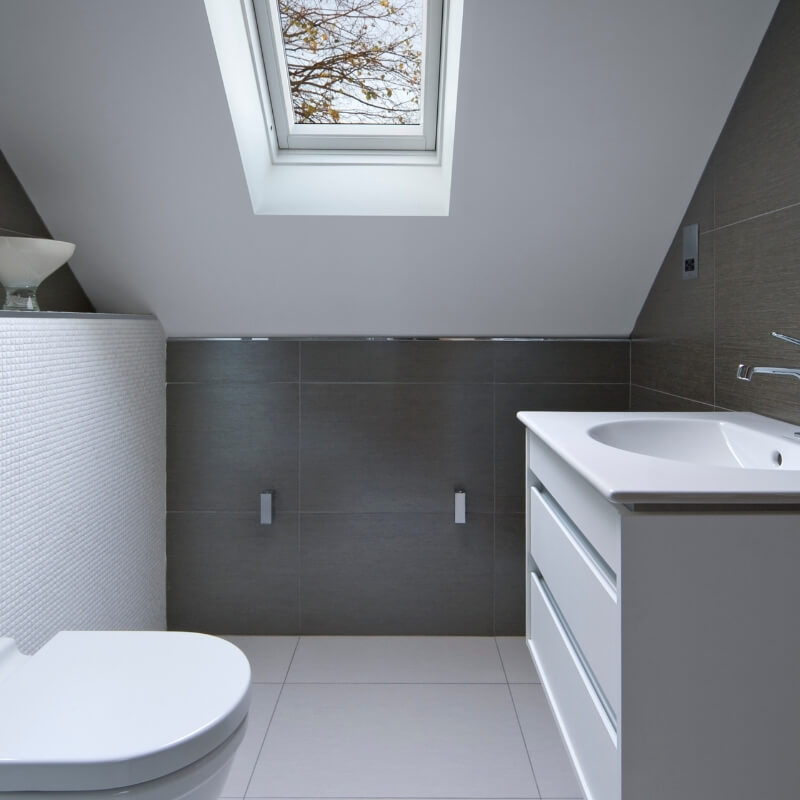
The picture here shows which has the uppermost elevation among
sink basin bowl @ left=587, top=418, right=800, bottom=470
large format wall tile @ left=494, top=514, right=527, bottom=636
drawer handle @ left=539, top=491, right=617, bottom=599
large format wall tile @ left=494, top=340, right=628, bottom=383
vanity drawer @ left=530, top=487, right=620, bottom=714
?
large format wall tile @ left=494, top=340, right=628, bottom=383

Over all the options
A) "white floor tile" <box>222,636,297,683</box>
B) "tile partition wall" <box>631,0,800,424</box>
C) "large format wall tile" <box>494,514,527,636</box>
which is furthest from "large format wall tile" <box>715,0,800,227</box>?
"white floor tile" <box>222,636,297,683</box>

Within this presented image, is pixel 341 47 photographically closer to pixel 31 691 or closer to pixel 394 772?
pixel 31 691

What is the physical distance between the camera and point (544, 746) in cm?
204

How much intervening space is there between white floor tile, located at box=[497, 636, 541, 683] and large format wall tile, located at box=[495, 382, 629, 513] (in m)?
0.48

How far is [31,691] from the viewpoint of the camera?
1.29 meters

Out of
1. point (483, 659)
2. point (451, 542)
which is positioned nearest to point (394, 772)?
point (483, 659)

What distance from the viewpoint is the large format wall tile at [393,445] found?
2742mm

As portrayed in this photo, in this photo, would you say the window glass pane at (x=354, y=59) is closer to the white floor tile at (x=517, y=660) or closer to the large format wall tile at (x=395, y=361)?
the large format wall tile at (x=395, y=361)

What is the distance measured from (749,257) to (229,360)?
1746 millimetres

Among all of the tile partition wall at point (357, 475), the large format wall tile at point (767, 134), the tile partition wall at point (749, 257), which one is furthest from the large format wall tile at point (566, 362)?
the large format wall tile at point (767, 134)

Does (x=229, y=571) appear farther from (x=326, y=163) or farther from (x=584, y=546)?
(x=584, y=546)

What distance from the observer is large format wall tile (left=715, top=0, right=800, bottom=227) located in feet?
5.41

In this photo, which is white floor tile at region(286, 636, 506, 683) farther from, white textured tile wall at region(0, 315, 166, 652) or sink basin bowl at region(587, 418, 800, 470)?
sink basin bowl at region(587, 418, 800, 470)

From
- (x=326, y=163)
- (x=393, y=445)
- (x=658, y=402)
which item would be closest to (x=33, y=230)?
(x=326, y=163)
